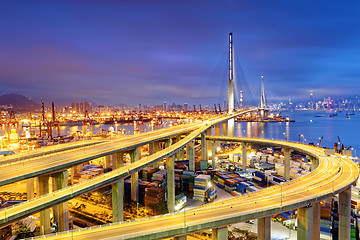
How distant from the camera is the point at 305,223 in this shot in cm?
1266

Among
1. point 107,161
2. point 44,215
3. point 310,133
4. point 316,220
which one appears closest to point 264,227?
point 316,220

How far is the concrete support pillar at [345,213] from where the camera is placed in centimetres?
1552

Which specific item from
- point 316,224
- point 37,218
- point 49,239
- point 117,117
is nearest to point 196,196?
point 316,224

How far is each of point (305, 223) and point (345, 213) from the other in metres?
5.57

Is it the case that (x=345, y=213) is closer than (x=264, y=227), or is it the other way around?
(x=264, y=227)

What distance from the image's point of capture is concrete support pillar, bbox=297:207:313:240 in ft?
40.9

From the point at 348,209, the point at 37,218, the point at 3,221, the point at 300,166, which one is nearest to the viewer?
the point at 3,221

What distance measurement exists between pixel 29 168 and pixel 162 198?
11372mm

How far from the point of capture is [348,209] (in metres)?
15.6

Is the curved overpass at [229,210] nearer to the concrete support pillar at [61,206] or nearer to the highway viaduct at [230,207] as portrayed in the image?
the highway viaduct at [230,207]

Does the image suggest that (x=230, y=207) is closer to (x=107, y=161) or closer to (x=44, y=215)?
(x=44, y=215)

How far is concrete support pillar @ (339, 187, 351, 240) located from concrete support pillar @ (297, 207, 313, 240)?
4.78 meters

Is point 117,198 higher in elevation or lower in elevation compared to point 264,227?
higher

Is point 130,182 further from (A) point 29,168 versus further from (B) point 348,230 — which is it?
(B) point 348,230
